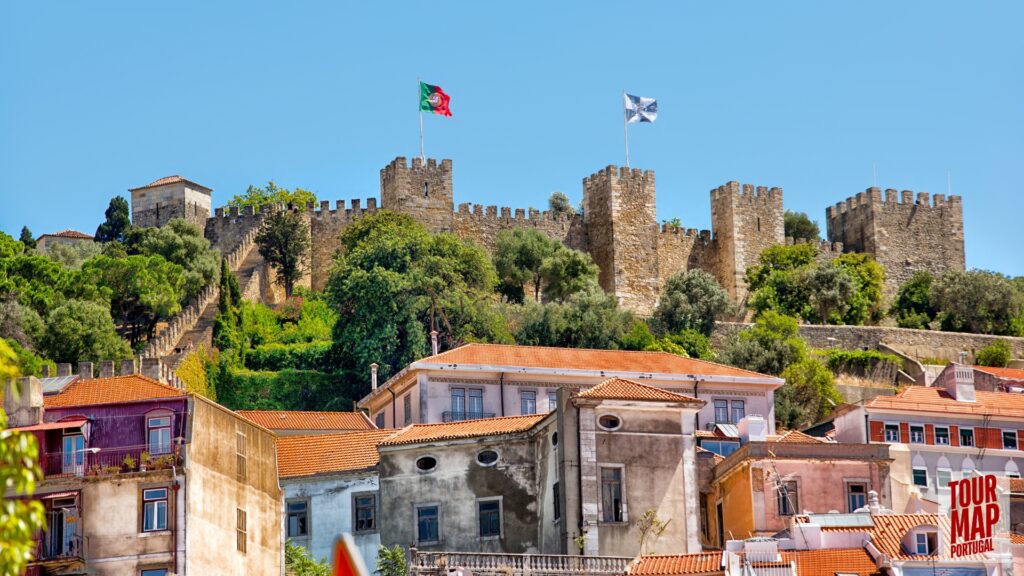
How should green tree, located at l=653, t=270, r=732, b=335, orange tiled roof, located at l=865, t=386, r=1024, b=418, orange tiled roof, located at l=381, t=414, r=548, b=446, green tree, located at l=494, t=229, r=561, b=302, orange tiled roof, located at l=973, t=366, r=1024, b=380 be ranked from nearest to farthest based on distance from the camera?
orange tiled roof, located at l=381, t=414, r=548, b=446
orange tiled roof, located at l=865, t=386, r=1024, b=418
orange tiled roof, located at l=973, t=366, r=1024, b=380
green tree, located at l=653, t=270, r=732, b=335
green tree, located at l=494, t=229, r=561, b=302

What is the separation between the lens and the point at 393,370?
66.5 meters

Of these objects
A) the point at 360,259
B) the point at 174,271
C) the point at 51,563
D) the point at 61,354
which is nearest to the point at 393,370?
the point at 360,259

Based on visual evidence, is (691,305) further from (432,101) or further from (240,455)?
(240,455)

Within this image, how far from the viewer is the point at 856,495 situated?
145ft

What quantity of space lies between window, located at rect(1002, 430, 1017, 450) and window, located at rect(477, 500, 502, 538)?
19953 millimetres

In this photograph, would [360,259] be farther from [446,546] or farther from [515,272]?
[446,546]

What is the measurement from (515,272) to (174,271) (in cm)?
1599

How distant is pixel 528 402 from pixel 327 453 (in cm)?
964

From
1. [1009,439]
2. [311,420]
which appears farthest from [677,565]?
[1009,439]

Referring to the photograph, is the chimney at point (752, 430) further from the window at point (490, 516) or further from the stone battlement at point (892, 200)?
the stone battlement at point (892, 200)

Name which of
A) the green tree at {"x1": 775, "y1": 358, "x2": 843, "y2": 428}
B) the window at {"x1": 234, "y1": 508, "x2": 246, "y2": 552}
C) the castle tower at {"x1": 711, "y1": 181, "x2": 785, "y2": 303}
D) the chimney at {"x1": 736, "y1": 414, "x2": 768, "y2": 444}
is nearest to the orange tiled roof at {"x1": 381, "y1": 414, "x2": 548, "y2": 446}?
the window at {"x1": 234, "y1": 508, "x2": 246, "y2": 552}

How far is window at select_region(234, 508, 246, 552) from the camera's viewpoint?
123 feet

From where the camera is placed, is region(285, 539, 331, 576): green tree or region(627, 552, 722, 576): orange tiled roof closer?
region(627, 552, 722, 576): orange tiled roof

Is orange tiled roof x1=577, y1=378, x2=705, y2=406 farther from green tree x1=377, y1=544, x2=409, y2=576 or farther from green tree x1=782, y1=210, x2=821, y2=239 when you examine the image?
green tree x1=782, y1=210, x2=821, y2=239
